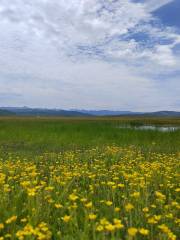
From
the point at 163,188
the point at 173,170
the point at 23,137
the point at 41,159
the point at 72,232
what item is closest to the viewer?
the point at 72,232

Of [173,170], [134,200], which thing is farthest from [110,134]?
[134,200]

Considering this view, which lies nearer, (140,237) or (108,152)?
(140,237)

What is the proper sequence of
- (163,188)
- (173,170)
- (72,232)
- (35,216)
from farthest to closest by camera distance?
(173,170) → (163,188) → (35,216) → (72,232)

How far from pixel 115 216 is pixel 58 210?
115 centimetres

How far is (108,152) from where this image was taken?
13.7m

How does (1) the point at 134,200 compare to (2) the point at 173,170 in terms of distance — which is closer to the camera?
(1) the point at 134,200

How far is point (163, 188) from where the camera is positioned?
7949 mm

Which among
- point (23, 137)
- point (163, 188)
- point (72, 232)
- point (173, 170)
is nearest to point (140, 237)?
point (72, 232)

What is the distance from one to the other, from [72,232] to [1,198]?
1955 millimetres

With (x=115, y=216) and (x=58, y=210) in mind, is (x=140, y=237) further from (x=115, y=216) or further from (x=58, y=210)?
(x=58, y=210)

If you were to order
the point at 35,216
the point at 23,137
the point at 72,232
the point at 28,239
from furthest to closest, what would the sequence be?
the point at 23,137
the point at 35,216
the point at 72,232
the point at 28,239

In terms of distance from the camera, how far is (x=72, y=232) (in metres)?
4.76

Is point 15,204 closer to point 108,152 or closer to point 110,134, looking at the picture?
point 108,152

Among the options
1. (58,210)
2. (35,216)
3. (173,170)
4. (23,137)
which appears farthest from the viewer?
(23,137)
